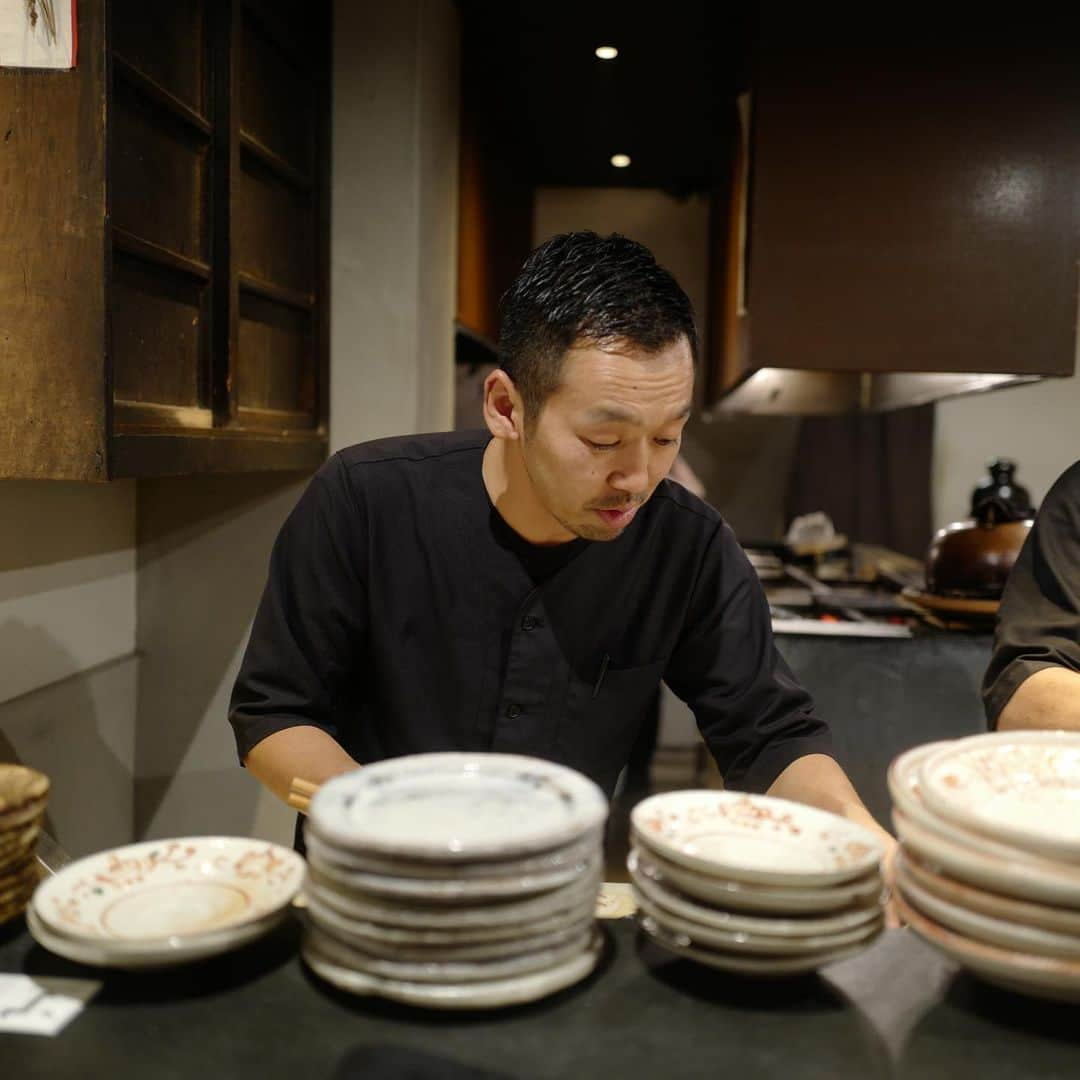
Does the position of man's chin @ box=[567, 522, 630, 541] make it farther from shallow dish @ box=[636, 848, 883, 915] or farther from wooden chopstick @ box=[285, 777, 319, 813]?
shallow dish @ box=[636, 848, 883, 915]

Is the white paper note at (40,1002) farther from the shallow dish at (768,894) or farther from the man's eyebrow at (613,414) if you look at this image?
the man's eyebrow at (613,414)

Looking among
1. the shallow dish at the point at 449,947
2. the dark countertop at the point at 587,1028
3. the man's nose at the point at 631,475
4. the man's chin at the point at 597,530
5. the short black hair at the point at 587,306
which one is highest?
the short black hair at the point at 587,306

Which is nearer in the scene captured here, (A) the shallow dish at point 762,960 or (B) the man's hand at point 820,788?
→ (A) the shallow dish at point 762,960

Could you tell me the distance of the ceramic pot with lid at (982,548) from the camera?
3072 millimetres

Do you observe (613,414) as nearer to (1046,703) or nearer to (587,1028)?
(587,1028)

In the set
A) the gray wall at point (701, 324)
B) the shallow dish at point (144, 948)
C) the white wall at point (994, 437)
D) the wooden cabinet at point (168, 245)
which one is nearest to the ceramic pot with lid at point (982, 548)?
the wooden cabinet at point (168, 245)

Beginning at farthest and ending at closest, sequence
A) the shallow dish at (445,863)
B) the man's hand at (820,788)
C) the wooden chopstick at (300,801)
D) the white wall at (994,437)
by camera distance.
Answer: the white wall at (994,437)
the man's hand at (820,788)
the wooden chopstick at (300,801)
the shallow dish at (445,863)

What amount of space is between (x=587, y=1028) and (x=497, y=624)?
0.88 meters

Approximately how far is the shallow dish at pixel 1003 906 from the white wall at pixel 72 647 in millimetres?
2068

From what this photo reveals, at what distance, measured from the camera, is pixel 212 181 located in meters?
2.25

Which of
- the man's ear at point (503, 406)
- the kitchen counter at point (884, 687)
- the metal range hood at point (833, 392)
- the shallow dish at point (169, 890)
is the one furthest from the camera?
the metal range hood at point (833, 392)

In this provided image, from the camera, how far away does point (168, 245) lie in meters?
2.05

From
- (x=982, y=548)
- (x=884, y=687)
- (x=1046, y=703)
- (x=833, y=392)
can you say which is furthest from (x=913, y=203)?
(x=833, y=392)

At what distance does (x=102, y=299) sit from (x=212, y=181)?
0.71 metres
